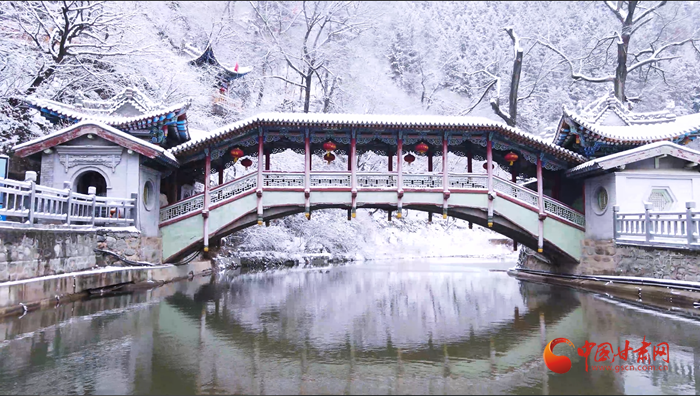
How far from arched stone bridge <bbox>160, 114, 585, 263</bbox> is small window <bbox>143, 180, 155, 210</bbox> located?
529mm

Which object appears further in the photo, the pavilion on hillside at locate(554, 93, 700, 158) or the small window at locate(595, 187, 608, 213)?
the small window at locate(595, 187, 608, 213)

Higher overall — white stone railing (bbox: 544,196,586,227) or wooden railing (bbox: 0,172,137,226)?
white stone railing (bbox: 544,196,586,227)

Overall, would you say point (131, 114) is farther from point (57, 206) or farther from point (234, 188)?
point (57, 206)

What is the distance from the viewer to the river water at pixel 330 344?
17.9 ft

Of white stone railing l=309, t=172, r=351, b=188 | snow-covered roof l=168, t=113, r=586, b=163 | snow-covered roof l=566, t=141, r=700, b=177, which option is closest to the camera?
snow-covered roof l=566, t=141, r=700, b=177

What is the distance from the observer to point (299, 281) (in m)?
17.7

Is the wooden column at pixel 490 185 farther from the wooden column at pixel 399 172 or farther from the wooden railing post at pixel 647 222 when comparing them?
the wooden railing post at pixel 647 222

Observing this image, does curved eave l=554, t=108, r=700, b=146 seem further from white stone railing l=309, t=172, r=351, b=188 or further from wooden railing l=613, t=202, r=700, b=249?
white stone railing l=309, t=172, r=351, b=188

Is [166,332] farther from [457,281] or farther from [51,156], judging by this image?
[457,281]

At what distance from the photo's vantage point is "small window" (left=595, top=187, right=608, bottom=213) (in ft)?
48.6

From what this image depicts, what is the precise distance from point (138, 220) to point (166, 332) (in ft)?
20.3

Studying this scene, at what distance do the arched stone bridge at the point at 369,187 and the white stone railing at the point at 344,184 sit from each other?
3 centimetres

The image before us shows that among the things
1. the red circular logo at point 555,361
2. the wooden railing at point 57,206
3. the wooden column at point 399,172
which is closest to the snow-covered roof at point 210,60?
the wooden railing at point 57,206

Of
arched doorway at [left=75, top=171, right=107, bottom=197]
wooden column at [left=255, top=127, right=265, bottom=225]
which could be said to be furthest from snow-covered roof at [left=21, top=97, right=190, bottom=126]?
wooden column at [left=255, top=127, right=265, bottom=225]
